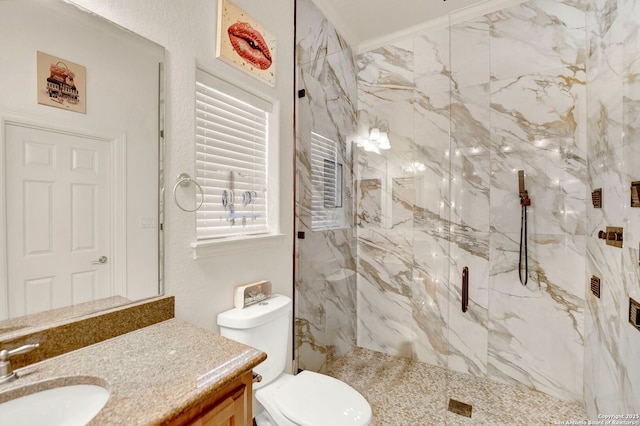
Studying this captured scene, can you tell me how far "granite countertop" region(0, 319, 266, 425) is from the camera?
2.19 feet

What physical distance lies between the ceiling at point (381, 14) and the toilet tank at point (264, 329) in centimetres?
214

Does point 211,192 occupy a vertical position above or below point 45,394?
above

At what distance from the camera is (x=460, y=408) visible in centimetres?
193

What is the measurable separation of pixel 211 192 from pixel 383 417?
1725 mm

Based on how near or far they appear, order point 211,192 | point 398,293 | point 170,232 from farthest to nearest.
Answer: point 398,293 → point 211,192 → point 170,232

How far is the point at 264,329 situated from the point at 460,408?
1486 mm

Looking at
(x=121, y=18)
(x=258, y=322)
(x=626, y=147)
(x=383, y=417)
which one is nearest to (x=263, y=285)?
(x=258, y=322)

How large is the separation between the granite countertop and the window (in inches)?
50.0

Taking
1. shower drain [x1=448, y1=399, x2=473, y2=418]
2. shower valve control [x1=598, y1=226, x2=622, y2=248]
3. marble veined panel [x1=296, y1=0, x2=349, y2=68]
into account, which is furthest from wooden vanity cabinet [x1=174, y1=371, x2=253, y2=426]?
marble veined panel [x1=296, y1=0, x2=349, y2=68]

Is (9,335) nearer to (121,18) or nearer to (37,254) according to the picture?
(37,254)

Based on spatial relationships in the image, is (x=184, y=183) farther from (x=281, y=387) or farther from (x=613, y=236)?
(x=613, y=236)

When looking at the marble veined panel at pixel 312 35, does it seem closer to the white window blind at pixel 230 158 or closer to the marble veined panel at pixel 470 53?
the white window blind at pixel 230 158

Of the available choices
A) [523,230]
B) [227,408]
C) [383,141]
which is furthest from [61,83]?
[523,230]

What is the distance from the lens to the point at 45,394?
0.75 meters
